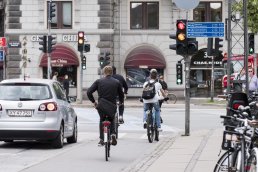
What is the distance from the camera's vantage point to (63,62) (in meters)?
46.9

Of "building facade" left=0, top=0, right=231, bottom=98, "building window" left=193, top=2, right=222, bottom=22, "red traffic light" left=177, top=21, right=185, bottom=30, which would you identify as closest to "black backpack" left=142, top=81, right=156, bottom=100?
"red traffic light" left=177, top=21, right=185, bottom=30

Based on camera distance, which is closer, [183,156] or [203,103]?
[183,156]

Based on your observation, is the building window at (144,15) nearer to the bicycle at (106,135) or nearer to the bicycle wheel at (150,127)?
the bicycle wheel at (150,127)

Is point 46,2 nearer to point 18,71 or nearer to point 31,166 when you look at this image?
point 18,71

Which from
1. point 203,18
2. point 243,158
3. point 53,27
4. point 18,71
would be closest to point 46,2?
point 53,27

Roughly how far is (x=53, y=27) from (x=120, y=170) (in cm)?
3534

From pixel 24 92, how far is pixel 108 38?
3045 cm

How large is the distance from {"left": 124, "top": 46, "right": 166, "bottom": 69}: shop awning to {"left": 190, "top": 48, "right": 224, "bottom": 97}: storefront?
215 centimetres

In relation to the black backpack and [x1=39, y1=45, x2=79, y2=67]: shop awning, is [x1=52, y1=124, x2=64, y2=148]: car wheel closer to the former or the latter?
the black backpack

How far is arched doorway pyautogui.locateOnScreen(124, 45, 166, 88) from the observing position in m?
47.0

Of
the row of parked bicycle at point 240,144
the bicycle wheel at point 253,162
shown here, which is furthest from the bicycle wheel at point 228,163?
the bicycle wheel at point 253,162

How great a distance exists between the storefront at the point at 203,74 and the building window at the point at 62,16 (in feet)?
27.3

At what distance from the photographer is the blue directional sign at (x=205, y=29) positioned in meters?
19.6

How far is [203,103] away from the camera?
42.8 metres
